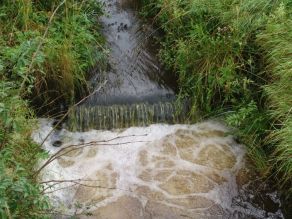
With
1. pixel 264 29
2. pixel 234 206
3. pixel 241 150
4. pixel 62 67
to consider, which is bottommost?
pixel 234 206

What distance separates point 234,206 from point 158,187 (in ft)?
2.61

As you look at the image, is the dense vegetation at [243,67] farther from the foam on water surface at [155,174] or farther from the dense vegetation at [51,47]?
the dense vegetation at [51,47]

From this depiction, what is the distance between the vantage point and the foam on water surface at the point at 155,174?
4.15 metres

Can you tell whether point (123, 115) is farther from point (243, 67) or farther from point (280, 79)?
point (280, 79)

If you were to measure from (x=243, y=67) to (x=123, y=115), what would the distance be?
1.53 m

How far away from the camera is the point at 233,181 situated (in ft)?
14.8

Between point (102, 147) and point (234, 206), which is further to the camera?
point (102, 147)

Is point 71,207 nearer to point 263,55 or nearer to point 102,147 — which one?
point 102,147

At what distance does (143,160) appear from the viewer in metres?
4.75

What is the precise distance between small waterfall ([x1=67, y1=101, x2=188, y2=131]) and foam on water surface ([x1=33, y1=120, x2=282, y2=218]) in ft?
0.28

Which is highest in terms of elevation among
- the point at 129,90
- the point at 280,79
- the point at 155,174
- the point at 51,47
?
the point at 51,47

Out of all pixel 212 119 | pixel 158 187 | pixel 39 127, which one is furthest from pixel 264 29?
pixel 39 127

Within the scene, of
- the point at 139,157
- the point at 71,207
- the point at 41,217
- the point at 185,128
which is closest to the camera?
the point at 41,217

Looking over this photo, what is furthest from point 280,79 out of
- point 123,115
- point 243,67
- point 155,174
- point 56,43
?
point 56,43
